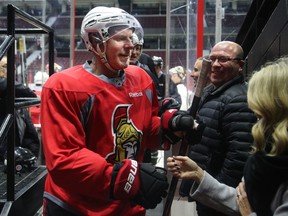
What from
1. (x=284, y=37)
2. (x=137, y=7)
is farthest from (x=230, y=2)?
(x=137, y=7)

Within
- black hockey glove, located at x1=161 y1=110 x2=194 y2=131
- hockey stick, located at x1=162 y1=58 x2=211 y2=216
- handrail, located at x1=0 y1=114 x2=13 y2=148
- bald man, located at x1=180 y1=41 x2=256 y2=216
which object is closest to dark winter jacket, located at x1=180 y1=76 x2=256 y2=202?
bald man, located at x1=180 y1=41 x2=256 y2=216

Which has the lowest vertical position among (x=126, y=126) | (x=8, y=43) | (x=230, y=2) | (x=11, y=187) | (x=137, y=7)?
(x=11, y=187)

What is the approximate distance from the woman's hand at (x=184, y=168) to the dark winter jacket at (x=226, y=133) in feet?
0.90

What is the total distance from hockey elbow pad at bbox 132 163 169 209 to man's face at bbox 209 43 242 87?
0.93 m

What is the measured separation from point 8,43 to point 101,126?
69cm

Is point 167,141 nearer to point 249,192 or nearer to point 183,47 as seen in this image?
point 249,192

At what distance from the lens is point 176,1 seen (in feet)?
27.5

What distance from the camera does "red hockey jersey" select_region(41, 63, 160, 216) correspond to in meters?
1.33

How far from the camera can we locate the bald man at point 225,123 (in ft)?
6.06

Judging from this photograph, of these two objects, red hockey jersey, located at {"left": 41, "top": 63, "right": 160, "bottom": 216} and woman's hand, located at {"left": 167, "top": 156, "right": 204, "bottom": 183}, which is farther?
woman's hand, located at {"left": 167, "top": 156, "right": 204, "bottom": 183}

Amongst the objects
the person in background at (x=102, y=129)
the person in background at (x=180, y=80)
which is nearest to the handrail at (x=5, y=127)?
the person in background at (x=102, y=129)

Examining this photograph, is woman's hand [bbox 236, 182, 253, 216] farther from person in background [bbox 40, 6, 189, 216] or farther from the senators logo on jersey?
the senators logo on jersey

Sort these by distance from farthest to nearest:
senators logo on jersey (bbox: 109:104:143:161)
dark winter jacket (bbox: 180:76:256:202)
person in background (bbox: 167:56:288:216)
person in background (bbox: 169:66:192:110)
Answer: person in background (bbox: 169:66:192:110)
dark winter jacket (bbox: 180:76:256:202)
senators logo on jersey (bbox: 109:104:143:161)
person in background (bbox: 167:56:288:216)

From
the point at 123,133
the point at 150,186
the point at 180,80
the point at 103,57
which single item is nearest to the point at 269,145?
the point at 150,186
